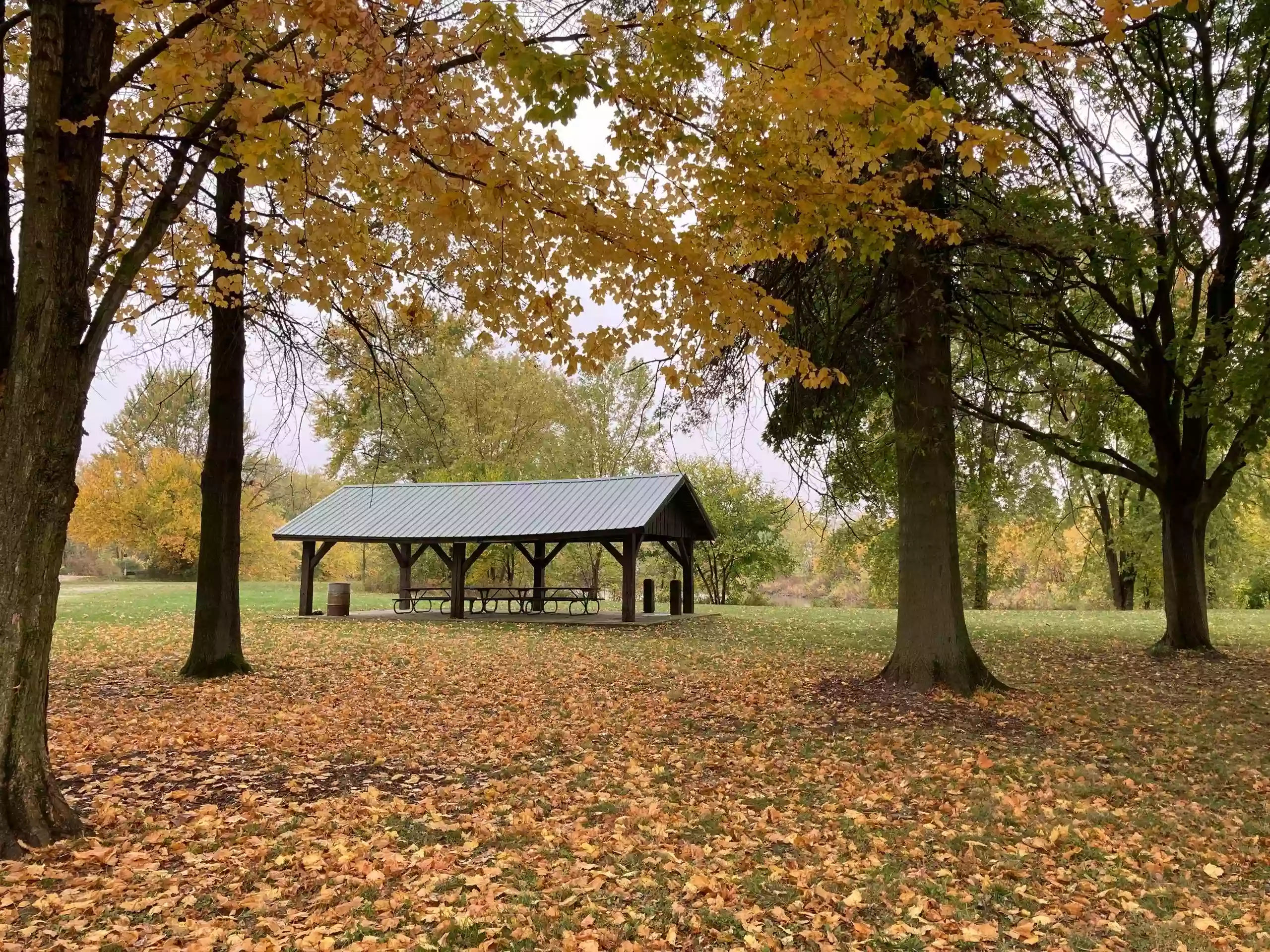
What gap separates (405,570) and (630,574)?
22.1 ft

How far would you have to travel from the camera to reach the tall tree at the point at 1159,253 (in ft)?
26.8

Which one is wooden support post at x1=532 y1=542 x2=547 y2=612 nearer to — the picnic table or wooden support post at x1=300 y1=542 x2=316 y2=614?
the picnic table

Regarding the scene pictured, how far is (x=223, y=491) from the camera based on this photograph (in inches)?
379

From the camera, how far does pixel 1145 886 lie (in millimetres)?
3791

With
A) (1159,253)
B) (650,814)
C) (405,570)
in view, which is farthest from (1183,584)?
(405,570)

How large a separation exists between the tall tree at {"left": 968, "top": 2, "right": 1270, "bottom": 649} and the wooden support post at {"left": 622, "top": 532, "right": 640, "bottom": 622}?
8.54m

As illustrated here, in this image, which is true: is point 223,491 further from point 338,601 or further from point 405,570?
point 405,570

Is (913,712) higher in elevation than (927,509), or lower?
lower

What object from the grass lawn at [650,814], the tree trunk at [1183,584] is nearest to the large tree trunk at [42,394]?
the grass lawn at [650,814]

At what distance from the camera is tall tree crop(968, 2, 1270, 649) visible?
8180 mm

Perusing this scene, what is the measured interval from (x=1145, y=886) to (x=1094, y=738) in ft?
10.6

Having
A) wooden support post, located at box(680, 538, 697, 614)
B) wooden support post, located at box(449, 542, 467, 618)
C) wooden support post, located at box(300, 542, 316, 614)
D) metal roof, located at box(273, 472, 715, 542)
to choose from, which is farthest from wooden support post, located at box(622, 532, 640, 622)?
wooden support post, located at box(300, 542, 316, 614)

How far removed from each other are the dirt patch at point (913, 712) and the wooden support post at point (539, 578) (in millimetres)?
12078

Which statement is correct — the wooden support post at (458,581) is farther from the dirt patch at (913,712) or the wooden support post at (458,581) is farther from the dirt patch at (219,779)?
the dirt patch at (219,779)
